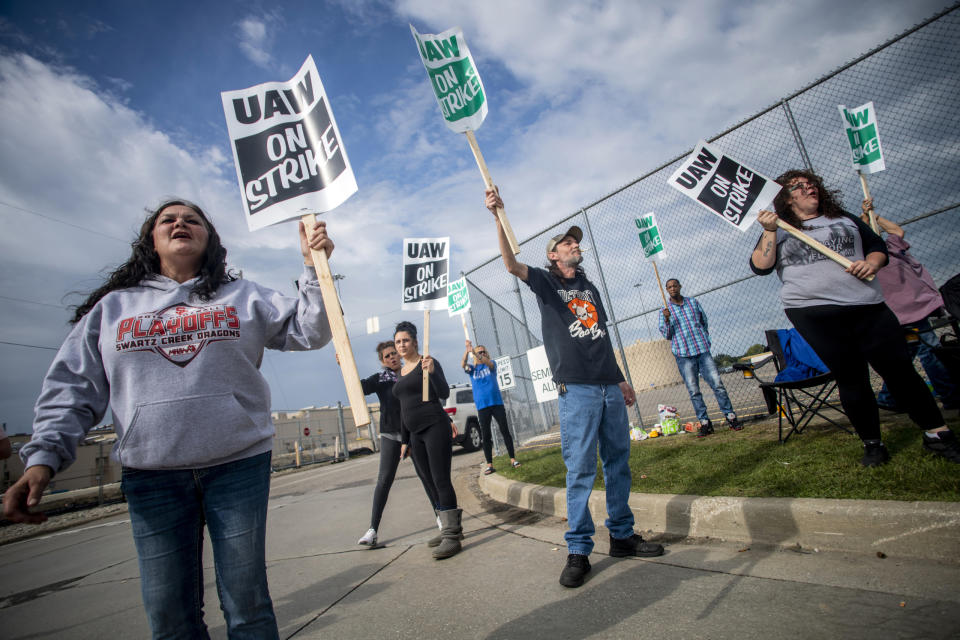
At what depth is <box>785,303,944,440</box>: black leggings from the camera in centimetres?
298

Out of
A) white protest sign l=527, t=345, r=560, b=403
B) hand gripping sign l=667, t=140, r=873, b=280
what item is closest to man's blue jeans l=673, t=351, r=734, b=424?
white protest sign l=527, t=345, r=560, b=403

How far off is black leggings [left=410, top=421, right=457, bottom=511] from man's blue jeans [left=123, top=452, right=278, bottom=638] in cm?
228

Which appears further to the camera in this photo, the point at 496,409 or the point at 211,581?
the point at 496,409

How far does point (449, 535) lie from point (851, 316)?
314 centimetres

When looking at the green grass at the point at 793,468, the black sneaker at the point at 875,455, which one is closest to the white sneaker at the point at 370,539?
the green grass at the point at 793,468

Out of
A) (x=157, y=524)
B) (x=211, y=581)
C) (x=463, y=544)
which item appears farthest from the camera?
(x=211, y=581)

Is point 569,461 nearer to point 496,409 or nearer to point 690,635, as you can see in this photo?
point 690,635

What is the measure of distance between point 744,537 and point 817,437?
2.07m

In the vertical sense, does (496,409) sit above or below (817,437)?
above

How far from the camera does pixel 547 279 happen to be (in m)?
3.03

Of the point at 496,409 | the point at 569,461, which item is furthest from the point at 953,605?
the point at 496,409

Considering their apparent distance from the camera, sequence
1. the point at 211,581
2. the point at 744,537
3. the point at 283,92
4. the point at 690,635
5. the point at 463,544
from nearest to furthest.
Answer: the point at 690,635, the point at 283,92, the point at 744,537, the point at 463,544, the point at 211,581

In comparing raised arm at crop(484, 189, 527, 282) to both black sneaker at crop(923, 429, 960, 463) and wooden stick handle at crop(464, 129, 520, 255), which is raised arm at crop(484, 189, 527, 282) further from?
black sneaker at crop(923, 429, 960, 463)

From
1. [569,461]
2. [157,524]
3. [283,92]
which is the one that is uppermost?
[283,92]
